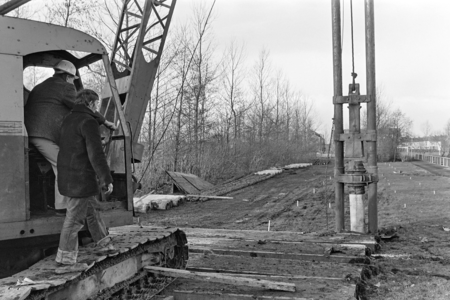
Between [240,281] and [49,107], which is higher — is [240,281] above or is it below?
below

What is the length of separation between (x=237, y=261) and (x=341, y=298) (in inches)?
85.7

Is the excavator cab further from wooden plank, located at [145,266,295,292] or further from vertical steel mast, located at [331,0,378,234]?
vertical steel mast, located at [331,0,378,234]

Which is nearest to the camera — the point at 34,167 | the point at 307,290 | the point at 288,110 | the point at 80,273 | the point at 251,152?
the point at 80,273

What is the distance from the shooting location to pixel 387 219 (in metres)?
11.8

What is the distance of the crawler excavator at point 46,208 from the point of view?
406cm

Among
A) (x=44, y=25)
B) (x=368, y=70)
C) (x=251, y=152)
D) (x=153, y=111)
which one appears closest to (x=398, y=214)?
(x=368, y=70)

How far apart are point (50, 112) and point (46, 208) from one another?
100 centimetres

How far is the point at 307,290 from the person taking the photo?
550cm

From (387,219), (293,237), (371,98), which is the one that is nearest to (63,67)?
(293,237)

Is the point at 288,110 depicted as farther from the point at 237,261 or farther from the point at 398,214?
the point at 237,261

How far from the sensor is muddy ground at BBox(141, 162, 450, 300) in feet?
20.5

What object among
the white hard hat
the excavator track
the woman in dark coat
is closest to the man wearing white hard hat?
the white hard hat

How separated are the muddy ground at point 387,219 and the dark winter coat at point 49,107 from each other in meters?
4.22

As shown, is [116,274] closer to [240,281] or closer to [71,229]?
[71,229]
